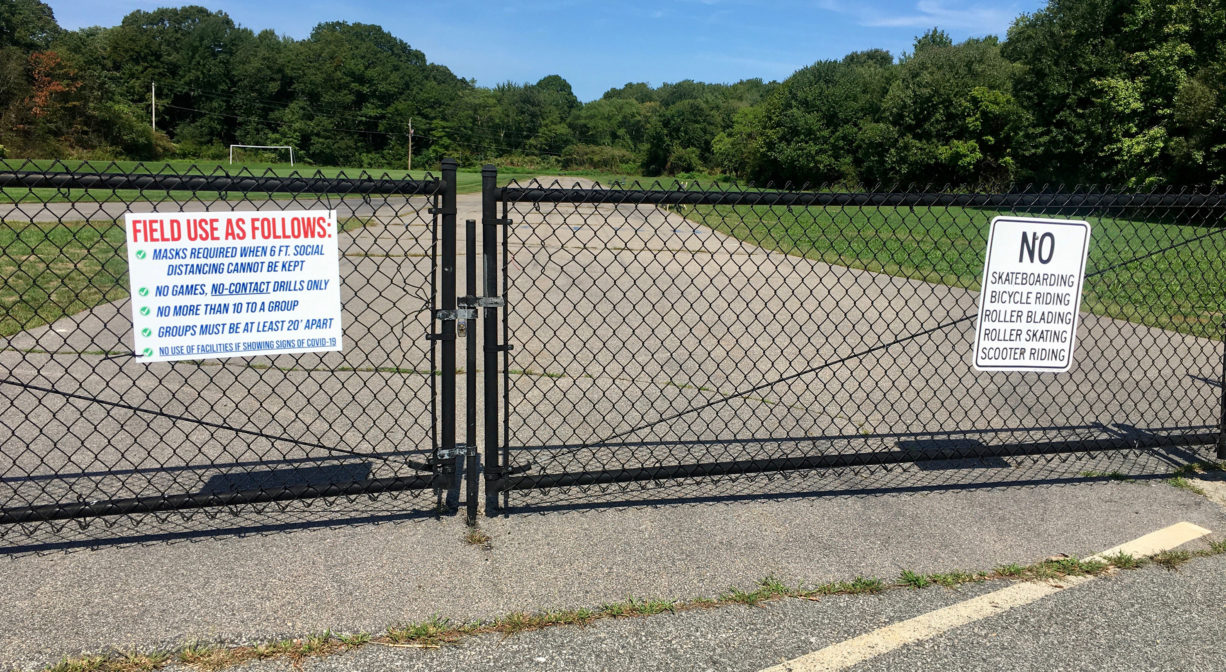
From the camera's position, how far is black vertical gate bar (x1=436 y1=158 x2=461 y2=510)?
342 cm

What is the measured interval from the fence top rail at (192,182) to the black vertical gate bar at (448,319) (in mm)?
113

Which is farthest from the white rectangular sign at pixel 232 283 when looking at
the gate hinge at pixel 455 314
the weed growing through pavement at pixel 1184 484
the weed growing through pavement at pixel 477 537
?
the weed growing through pavement at pixel 1184 484

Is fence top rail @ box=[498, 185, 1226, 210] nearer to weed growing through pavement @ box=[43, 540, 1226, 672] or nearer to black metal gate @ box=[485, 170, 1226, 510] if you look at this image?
black metal gate @ box=[485, 170, 1226, 510]

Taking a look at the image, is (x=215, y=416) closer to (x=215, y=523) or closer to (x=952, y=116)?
(x=215, y=523)

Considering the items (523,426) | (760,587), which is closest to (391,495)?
(523,426)

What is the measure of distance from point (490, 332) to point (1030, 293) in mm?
2538

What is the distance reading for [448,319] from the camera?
3.47 meters

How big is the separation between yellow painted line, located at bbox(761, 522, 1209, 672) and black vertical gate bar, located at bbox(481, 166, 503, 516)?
4.99ft

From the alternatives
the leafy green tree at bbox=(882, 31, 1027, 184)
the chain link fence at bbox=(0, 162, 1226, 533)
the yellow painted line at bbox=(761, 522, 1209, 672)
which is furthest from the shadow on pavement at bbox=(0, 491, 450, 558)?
the leafy green tree at bbox=(882, 31, 1027, 184)

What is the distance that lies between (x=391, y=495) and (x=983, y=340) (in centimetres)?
289

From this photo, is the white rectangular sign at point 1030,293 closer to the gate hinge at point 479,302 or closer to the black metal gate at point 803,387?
the black metal gate at point 803,387

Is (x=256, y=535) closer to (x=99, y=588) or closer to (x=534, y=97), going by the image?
(x=99, y=588)

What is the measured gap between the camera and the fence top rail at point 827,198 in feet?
11.8

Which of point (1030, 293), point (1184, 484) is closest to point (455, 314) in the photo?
point (1030, 293)
